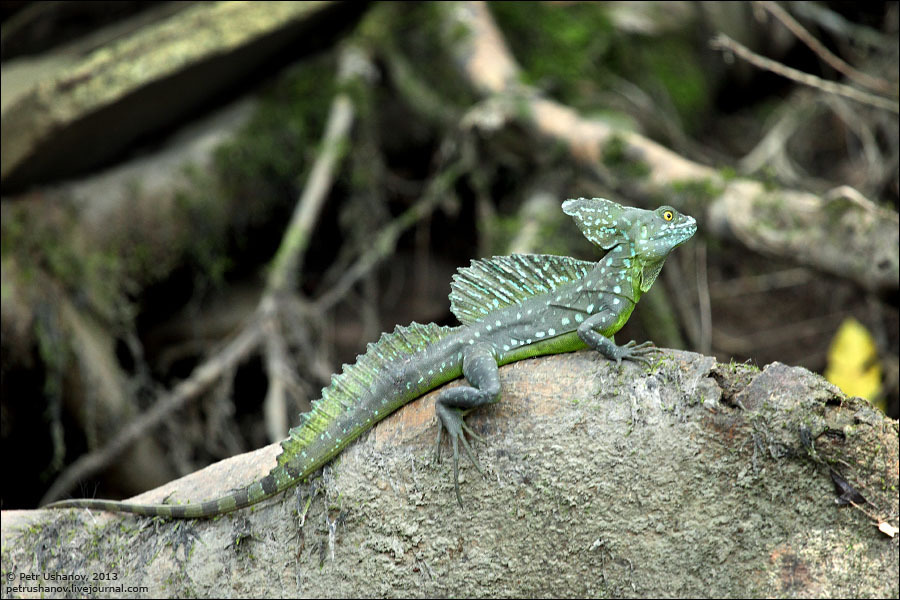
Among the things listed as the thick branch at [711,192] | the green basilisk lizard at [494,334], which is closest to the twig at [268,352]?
the thick branch at [711,192]

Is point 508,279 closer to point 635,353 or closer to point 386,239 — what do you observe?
point 635,353

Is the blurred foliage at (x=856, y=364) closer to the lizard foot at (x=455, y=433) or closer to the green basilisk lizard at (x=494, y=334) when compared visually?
the green basilisk lizard at (x=494, y=334)

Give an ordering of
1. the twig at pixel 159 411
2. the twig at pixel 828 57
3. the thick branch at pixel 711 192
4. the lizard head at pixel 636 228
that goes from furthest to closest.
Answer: the twig at pixel 159 411
the twig at pixel 828 57
the thick branch at pixel 711 192
the lizard head at pixel 636 228

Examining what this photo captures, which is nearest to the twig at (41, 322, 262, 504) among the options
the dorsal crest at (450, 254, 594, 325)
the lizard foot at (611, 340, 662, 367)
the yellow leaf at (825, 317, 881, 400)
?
the dorsal crest at (450, 254, 594, 325)

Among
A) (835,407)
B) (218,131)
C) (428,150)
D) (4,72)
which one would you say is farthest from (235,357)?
(835,407)

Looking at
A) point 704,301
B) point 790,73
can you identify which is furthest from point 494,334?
point 790,73

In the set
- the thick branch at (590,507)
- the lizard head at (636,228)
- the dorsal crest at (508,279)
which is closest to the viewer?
the thick branch at (590,507)

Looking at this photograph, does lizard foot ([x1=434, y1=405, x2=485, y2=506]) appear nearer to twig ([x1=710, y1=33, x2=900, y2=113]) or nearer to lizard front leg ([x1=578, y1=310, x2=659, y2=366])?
lizard front leg ([x1=578, y1=310, x2=659, y2=366])

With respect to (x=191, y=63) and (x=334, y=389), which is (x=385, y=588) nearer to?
(x=334, y=389)
